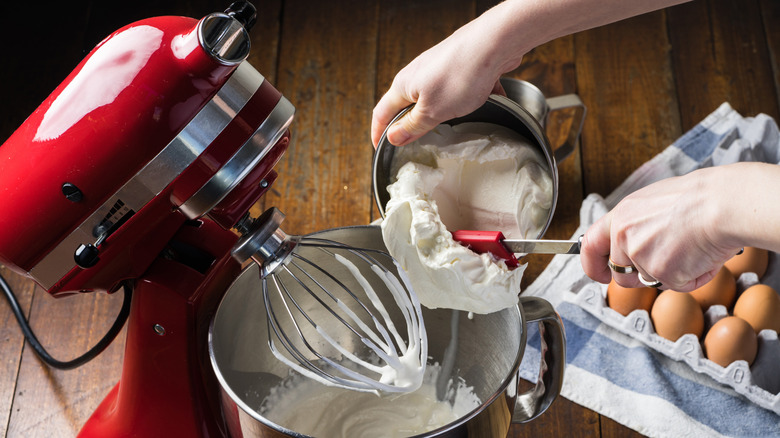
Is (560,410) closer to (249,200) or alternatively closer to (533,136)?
(533,136)

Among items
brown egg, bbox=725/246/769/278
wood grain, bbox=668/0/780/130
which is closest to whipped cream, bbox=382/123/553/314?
brown egg, bbox=725/246/769/278

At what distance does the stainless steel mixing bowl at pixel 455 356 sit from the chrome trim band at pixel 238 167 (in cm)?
13

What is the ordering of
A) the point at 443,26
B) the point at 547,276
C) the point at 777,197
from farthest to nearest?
the point at 443,26 < the point at 547,276 < the point at 777,197

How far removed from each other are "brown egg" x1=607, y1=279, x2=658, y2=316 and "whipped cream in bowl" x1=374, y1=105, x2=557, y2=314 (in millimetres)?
239

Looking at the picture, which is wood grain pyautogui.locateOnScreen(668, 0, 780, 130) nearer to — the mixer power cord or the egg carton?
the egg carton

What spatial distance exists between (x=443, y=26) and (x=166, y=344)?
790 millimetres

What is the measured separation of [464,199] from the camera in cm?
73

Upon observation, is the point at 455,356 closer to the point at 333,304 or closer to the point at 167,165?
the point at 333,304

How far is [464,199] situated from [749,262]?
43 cm

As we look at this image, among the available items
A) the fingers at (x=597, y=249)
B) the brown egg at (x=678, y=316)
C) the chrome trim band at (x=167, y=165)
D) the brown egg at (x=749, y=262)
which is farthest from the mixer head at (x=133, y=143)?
the brown egg at (x=749, y=262)

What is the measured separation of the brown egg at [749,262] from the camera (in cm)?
93

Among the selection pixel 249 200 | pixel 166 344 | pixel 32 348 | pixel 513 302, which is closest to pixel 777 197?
pixel 513 302

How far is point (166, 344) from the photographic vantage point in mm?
707

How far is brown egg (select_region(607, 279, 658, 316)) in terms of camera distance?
35.1 inches
